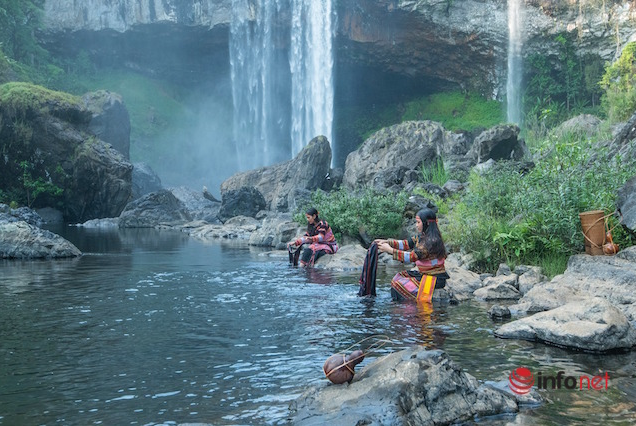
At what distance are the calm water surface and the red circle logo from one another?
0.37ft

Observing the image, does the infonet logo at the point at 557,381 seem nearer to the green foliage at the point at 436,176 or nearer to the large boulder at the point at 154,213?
the green foliage at the point at 436,176

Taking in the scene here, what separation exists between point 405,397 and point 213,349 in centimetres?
314

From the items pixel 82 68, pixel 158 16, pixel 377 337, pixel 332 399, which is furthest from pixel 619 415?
pixel 82 68

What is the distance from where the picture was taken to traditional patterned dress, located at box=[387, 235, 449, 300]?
31.2ft

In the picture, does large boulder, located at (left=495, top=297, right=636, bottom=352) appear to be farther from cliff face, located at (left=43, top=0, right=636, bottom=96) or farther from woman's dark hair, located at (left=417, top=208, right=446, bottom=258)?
cliff face, located at (left=43, top=0, right=636, bottom=96)

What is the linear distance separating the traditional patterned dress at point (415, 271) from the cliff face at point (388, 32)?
34.7m

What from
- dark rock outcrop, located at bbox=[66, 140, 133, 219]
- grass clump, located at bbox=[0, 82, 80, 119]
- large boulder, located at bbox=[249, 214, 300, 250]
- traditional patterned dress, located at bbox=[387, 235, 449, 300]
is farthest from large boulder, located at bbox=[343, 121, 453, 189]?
traditional patterned dress, located at bbox=[387, 235, 449, 300]

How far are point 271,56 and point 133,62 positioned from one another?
1806cm

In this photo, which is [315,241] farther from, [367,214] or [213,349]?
[213,349]

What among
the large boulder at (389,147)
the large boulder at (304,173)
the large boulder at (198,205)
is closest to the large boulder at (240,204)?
the large boulder at (304,173)

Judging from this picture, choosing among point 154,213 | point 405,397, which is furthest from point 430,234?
point 154,213

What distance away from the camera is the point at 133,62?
201 feet

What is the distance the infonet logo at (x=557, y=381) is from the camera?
550 cm

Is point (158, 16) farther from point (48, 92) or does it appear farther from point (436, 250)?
point (436, 250)
